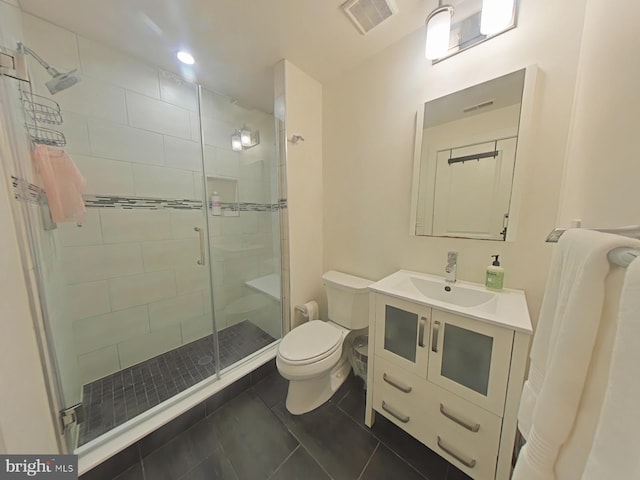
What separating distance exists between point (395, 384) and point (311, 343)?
20.7 inches

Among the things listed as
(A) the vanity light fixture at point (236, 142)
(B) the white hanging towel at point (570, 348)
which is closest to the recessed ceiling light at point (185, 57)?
(A) the vanity light fixture at point (236, 142)

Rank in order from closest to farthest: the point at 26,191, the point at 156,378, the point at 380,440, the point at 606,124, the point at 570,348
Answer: the point at 570,348
the point at 606,124
the point at 26,191
the point at 380,440
the point at 156,378

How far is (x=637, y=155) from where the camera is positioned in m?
0.43

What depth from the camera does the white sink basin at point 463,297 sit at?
86 centimetres

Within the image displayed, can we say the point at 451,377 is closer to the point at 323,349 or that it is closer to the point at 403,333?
the point at 403,333

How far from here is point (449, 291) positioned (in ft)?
3.99

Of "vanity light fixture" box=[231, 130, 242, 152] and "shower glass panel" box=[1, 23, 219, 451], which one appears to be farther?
"vanity light fixture" box=[231, 130, 242, 152]

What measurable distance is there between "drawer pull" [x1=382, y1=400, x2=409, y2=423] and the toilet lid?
15.3 inches

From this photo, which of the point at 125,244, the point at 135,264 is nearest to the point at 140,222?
the point at 125,244

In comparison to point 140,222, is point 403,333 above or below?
below

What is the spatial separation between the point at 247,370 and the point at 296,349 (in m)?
0.51

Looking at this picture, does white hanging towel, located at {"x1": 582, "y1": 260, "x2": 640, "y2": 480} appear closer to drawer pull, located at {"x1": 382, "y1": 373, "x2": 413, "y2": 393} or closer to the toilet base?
drawer pull, located at {"x1": 382, "y1": 373, "x2": 413, "y2": 393}

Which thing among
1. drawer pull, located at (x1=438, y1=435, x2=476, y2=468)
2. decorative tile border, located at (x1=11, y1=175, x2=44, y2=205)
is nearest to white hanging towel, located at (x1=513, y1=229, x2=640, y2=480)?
drawer pull, located at (x1=438, y1=435, x2=476, y2=468)

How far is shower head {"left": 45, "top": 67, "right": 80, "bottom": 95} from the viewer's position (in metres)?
1.16
